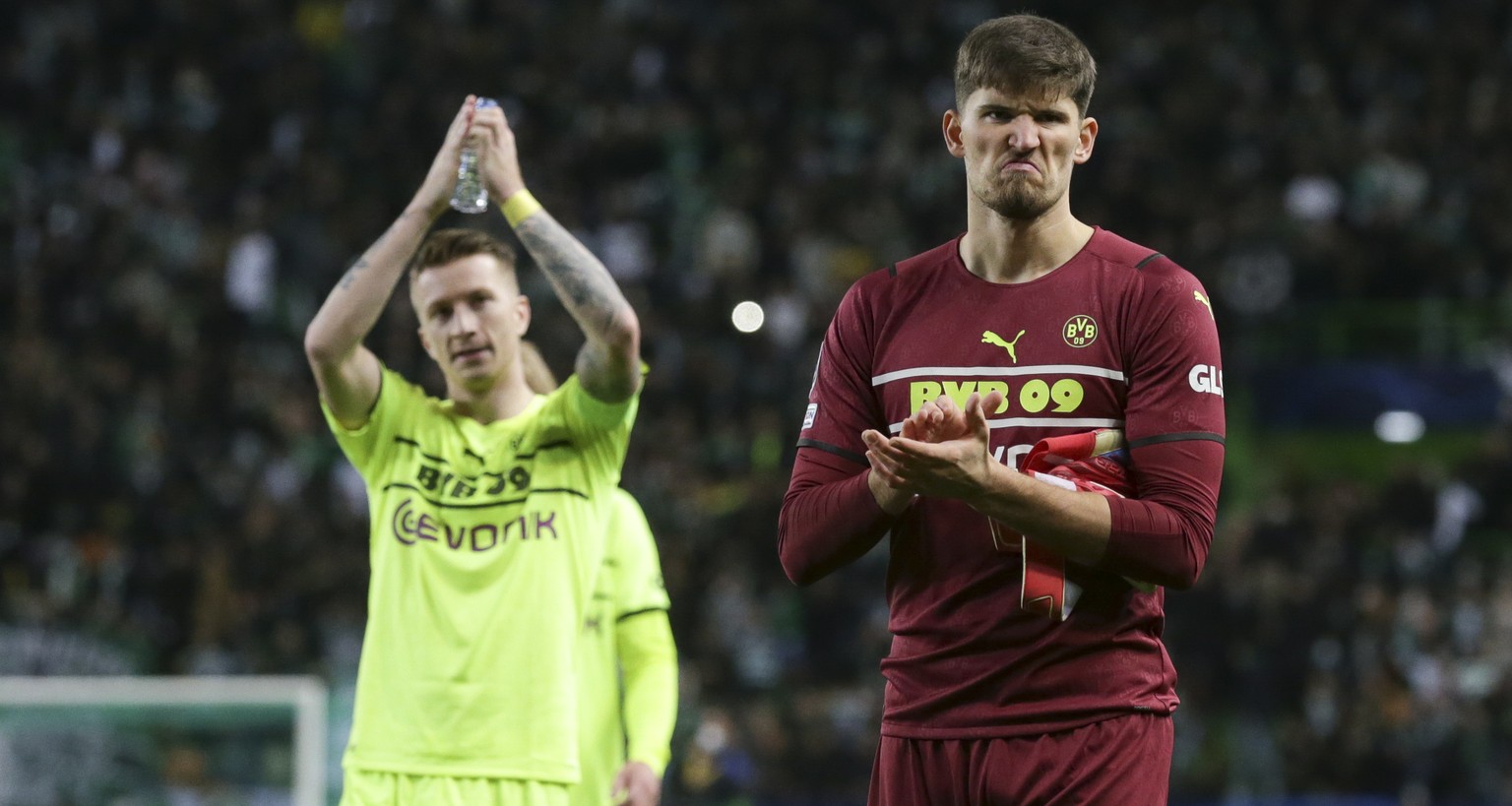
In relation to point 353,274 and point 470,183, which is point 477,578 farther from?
point 470,183

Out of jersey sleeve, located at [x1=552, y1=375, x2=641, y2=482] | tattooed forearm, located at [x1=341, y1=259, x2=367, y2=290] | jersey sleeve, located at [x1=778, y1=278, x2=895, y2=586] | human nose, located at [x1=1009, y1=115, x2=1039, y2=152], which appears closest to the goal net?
jersey sleeve, located at [x1=552, y1=375, x2=641, y2=482]

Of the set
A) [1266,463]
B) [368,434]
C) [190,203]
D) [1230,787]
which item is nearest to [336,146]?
[190,203]

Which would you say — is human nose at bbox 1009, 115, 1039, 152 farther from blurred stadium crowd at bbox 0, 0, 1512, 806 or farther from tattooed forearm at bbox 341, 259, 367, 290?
blurred stadium crowd at bbox 0, 0, 1512, 806

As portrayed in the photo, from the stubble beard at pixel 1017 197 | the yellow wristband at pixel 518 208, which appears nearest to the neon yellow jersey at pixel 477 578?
the yellow wristband at pixel 518 208

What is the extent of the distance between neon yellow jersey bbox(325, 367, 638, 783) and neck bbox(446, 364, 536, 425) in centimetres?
3

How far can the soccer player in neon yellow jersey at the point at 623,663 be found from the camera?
496 cm

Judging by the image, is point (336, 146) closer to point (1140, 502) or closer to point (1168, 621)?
point (1168, 621)

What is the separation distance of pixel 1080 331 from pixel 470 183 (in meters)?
2.00

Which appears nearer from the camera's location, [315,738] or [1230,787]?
[315,738]

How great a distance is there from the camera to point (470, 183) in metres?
4.72

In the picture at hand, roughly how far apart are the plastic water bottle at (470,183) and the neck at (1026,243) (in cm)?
167

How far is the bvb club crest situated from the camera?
128 inches

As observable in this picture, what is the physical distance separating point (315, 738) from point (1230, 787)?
5.69 m

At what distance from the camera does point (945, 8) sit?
778 inches
